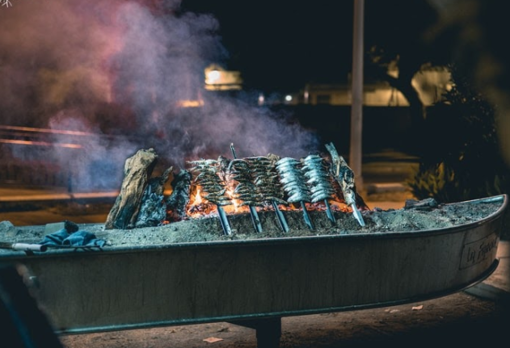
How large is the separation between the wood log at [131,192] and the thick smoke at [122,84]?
2.11 m

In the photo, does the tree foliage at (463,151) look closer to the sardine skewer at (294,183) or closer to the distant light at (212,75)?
the sardine skewer at (294,183)

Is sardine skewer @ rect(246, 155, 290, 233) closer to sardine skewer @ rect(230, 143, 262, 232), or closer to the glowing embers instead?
the glowing embers

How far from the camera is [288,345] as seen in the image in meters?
5.07

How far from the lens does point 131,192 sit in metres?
4.92

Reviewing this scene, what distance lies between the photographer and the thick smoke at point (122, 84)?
8.12 metres

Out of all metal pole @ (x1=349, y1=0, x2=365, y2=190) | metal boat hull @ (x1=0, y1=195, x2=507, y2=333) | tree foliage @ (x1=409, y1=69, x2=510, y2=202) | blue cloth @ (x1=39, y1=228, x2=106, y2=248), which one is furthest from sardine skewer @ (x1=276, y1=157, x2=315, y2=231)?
metal pole @ (x1=349, y1=0, x2=365, y2=190)

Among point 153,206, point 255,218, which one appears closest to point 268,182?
point 255,218

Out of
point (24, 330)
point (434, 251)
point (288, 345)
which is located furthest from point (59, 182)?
point (24, 330)

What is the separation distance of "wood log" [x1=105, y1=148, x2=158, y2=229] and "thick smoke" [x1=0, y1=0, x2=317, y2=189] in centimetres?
211

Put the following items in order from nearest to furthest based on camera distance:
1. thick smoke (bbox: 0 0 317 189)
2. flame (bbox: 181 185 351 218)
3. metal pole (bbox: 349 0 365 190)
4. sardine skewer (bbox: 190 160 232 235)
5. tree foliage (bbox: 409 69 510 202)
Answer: sardine skewer (bbox: 190 160 232 235)
flame (bbox: 181 185 351 218)
thick smoke (bbox: 0 0 317 189)
tree foliage (bbox: 409 69 510 202)
metal pole (bbox: 349 0 365 190)

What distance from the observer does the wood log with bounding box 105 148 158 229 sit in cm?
484

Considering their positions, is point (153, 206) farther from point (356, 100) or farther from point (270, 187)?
point (356, 100)

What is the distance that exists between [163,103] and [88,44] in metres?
9.91

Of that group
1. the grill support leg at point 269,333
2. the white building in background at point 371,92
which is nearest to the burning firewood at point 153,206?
the grill support leg at point 269,333
